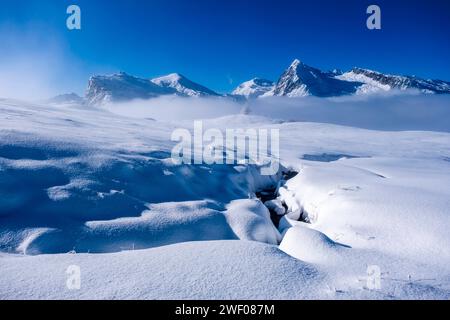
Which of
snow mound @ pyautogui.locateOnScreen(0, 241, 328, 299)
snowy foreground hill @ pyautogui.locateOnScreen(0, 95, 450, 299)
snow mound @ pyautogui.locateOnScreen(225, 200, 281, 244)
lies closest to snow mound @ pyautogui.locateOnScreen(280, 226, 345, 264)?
snowy foreground hill @ pyautogui.locateOnScreen(0, 95, 450, 299)

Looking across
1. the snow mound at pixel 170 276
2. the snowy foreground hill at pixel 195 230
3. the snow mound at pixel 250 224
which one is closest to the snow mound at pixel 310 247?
the snowy foreground hill at pixel 195 230

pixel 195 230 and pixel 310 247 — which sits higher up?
pixel 310 247

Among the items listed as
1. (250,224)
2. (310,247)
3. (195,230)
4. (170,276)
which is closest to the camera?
(170,276)

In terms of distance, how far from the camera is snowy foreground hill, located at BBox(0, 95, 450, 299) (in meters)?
3.98

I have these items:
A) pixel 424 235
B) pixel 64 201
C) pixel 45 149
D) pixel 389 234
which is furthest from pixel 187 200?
pixel 424 235

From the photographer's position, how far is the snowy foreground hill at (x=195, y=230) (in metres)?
3.98

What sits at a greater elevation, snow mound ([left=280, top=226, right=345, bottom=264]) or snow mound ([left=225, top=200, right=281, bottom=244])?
snow mound ([left=280, top=226, right=345, bottom=264])

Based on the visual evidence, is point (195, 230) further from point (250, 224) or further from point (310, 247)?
point (310, 247)

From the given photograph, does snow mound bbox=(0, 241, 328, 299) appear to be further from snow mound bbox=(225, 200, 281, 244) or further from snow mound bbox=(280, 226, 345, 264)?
snow mound bbox=(225, 200, 281, 244)

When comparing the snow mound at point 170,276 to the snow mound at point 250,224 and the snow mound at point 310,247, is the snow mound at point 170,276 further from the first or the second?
the snow mound at point 250,224

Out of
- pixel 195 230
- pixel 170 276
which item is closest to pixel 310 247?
pixel 170 276

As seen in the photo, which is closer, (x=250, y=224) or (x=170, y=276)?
(x=170, y=276)

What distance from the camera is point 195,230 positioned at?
7.84 meters
